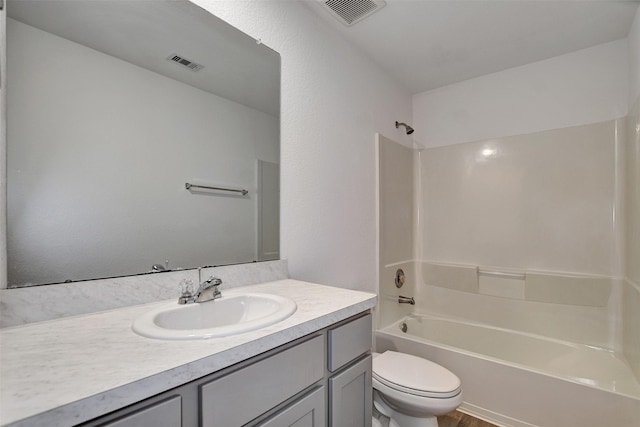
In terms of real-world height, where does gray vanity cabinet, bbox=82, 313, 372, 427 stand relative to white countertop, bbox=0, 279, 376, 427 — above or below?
below

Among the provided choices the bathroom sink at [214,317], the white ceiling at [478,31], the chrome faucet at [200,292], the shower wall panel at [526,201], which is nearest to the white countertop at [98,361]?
the bathroom sink at [214,317]

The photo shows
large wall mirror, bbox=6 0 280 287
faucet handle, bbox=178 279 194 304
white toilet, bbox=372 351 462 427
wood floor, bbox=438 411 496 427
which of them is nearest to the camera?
large wall mirror, bbox=6 0 280 287

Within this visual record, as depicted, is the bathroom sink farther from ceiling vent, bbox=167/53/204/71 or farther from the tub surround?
ceiling vent, bbox=167/53/204/71

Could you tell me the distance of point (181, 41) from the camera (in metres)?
1.13

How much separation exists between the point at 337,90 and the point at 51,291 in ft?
5.41

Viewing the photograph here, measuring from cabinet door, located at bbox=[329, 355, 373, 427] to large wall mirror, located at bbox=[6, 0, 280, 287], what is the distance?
613 millimetres

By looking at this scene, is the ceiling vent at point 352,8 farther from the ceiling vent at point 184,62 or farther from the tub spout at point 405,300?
the tub spout at point 405,300

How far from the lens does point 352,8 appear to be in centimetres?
161

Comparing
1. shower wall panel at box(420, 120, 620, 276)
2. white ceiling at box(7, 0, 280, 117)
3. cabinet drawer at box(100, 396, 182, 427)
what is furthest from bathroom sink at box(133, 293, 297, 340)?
shower wall panel at box(420, 120, 620, 276)

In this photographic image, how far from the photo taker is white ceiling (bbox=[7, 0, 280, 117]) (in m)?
0.87

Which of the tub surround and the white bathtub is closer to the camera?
the tub surround

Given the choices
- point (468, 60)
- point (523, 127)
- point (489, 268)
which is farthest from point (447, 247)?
point (468, 60)

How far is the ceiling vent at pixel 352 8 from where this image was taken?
1563mm

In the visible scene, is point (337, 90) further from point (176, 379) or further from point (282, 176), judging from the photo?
point (176, 379)
